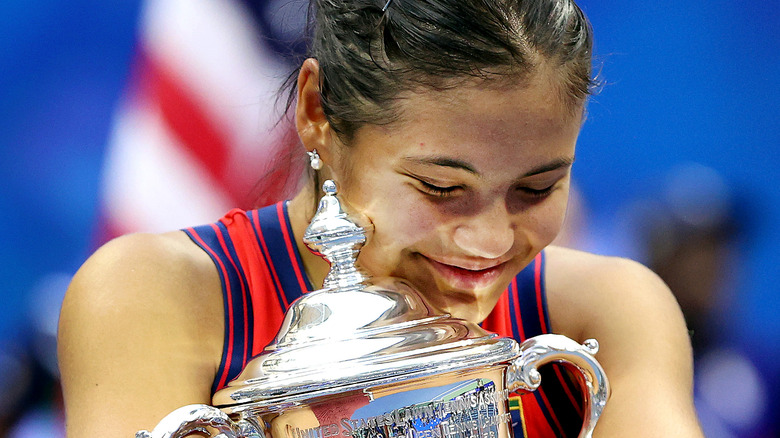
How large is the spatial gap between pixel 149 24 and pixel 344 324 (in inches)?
41.2

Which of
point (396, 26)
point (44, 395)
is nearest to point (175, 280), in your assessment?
point (396, 26)

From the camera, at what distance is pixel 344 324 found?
0.64 m

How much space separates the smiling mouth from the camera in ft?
2.66

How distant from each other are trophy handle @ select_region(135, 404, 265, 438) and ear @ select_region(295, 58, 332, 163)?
0.40m

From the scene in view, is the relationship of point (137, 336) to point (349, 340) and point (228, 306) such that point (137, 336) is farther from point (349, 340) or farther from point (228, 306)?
point (349, 340)

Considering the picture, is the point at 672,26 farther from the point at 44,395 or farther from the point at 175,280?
the point at 44,395

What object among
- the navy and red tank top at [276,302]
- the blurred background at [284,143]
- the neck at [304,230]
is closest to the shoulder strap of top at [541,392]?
the navy and red tank top at [276,302]

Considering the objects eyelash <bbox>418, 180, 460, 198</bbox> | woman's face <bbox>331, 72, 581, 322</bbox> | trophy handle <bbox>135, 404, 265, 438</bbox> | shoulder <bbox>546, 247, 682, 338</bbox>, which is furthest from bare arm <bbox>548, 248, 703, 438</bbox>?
trophy handle <bbox>135, 404, 265, 438</bbox>

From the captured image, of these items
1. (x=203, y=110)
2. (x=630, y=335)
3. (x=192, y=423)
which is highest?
(x=203, y=110)

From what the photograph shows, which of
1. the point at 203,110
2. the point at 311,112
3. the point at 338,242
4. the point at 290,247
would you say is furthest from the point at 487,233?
the point at 203,110

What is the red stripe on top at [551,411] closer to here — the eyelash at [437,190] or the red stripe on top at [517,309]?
the red stripe on top at [517,309]

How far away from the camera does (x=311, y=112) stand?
0.94 metres

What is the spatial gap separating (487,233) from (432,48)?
0.18 meters

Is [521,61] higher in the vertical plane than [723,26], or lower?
lower
